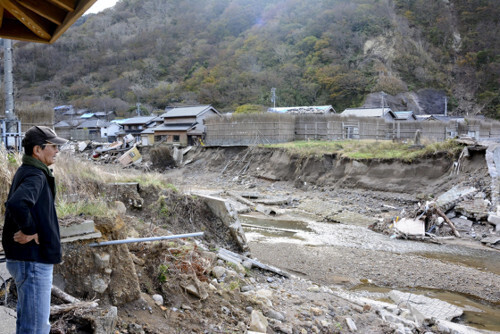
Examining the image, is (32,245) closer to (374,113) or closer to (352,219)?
(352,219)

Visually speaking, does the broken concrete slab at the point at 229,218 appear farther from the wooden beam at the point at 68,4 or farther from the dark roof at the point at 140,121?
the dark roof at the point at 140,121

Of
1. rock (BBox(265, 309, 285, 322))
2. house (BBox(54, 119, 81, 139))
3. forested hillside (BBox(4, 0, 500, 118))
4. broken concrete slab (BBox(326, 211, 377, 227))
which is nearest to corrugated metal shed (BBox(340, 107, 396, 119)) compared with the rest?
forested hillside (BBox(4, 0, 500, 118))

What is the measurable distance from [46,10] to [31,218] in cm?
277

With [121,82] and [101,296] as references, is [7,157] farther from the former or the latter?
[121,82]

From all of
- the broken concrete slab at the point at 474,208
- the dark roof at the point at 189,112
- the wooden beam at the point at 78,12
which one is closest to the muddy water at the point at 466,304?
the broken concrete slab at the point at 474,208

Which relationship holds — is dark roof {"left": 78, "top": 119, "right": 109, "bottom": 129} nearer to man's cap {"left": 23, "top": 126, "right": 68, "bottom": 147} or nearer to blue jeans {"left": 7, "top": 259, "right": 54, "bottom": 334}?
man's cap {"left": 23, "top": 126, "right": 68, "bottom": 147}

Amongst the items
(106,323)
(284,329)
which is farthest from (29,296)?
(284,329)

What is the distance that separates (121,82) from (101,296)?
80202 millimetres

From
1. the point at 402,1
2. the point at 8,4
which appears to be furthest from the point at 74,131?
the point at 402,1

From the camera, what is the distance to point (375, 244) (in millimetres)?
13281

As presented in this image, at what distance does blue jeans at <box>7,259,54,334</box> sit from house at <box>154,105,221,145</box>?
33.7m

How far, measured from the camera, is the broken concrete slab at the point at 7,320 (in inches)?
116

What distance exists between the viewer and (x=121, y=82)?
77375 millimetres

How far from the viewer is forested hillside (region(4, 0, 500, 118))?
169 feet
